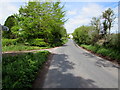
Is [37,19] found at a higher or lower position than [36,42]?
higher

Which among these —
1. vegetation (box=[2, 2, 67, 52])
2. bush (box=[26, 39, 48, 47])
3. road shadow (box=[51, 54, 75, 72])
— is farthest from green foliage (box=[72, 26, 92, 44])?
road shadow (box=[51, 54, 75, 72])

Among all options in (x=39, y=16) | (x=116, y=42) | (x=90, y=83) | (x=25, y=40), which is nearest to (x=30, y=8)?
(x=39, y=16)

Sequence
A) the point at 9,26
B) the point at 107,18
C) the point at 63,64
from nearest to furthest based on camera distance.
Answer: the point at 63,64
the point at 107,18
the point at 9,26

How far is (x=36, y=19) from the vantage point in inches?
569

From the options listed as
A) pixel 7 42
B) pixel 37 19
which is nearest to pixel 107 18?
pixel 37 19

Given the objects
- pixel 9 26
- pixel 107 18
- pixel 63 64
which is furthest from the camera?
pixel 9 26

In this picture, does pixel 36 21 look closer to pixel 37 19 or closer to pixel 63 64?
pixel 37 19

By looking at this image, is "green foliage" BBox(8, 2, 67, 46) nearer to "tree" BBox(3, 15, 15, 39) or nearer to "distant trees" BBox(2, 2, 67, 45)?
"distant trees" BBox(2, 2, 67, 45)

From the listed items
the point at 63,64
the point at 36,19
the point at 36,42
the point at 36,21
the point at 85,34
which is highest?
the point at 36,19

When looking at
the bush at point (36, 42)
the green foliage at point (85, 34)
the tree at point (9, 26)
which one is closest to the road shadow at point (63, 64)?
the bush at point (36, 42)

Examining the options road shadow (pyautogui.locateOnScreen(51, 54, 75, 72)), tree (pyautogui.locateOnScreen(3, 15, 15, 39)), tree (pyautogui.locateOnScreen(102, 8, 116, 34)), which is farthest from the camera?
tree (pyautogui.locateOnScreen(3, 15, 15, 39))

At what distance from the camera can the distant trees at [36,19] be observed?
14.7 meters

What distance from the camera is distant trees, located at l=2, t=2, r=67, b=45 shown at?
14.7m

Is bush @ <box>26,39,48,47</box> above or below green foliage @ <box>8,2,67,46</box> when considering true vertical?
below
